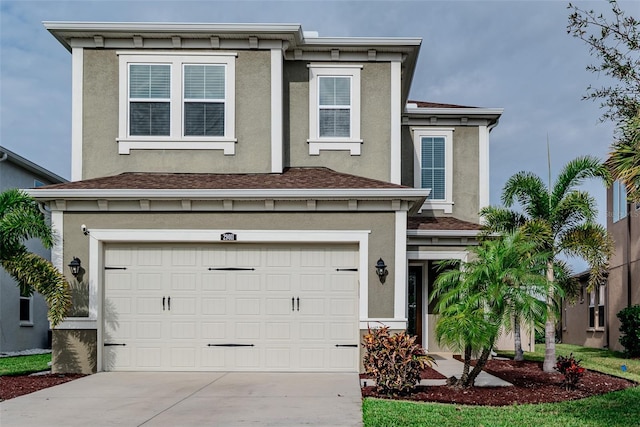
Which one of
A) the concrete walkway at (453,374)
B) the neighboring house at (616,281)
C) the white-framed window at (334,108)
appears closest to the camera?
the concrete walkway at (453,374)

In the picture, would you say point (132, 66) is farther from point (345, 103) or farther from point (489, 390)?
point (489, 390)

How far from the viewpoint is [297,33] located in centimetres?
1509

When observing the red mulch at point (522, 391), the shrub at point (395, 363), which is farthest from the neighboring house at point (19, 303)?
the red mulch at point (522, 391)

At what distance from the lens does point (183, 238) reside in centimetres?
1361

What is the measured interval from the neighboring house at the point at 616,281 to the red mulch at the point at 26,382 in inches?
553

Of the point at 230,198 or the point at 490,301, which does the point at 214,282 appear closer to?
the point at 230,198

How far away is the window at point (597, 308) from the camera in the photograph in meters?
24.3

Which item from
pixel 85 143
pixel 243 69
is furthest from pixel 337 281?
pixel 85 143

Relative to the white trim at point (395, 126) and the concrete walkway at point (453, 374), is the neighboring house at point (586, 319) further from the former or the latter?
the white trim at point (395, 126)

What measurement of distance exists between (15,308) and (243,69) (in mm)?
11387

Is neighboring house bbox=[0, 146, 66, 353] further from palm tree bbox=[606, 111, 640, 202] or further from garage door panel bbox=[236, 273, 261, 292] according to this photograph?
palm tree bbox=[606, 111, 640, 202]

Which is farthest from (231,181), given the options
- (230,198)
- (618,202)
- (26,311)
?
(618,202)

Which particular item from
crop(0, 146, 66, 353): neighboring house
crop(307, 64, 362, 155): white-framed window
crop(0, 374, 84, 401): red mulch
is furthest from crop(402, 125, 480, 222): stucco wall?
crop(0, 146, 66, 353): neighboring house

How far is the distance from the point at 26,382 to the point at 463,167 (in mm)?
11993
